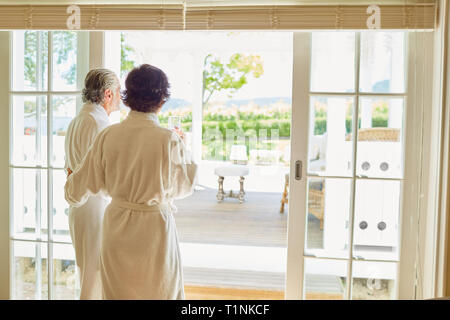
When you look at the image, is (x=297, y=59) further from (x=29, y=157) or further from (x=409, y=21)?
(x=29, y=157)

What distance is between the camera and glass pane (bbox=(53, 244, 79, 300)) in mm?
2623

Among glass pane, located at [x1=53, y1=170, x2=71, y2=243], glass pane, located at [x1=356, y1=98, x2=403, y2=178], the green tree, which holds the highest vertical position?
the green tree

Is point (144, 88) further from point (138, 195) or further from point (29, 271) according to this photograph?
point (29, 271)

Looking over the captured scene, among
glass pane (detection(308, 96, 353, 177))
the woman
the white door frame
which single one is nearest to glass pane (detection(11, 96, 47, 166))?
the woman

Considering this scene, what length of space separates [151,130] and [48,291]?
1681 millimetres

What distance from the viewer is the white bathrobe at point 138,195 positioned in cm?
166

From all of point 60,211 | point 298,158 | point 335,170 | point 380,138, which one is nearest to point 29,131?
point 60,211

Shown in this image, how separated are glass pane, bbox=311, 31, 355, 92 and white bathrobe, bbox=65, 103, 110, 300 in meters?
1.30

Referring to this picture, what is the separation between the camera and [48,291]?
2.66m

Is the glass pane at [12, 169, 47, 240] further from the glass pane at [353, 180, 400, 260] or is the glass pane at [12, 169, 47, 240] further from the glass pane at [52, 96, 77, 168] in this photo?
the glass pane at [353, 180, 400, 260]

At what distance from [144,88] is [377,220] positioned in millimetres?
1637

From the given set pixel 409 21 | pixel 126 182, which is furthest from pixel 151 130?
pixel 409 21

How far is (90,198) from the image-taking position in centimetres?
207

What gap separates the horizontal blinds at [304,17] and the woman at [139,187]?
2.66ft
